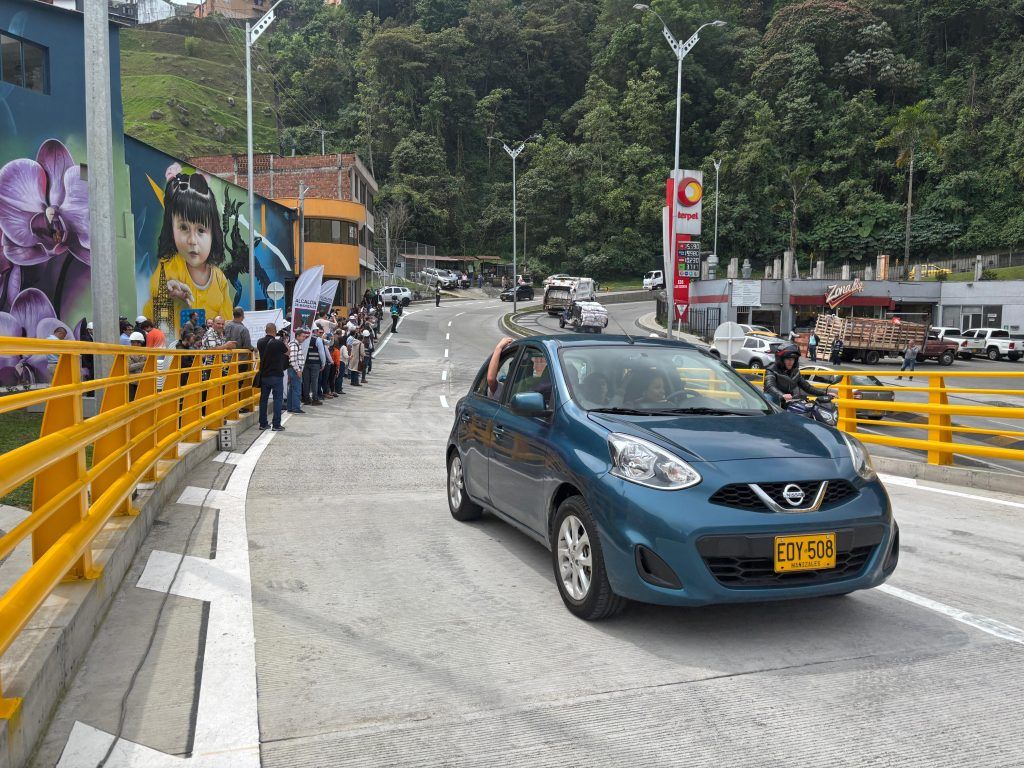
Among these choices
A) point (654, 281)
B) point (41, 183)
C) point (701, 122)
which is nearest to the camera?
point (41, 183)

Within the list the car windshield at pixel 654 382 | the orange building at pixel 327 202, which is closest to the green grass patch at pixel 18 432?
the car windshield at pixel 654 382

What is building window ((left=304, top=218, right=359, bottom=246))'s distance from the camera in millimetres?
52656

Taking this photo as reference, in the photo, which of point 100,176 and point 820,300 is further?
point 820,300

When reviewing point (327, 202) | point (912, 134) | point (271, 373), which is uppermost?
point (912, 134)

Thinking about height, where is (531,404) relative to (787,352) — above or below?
below

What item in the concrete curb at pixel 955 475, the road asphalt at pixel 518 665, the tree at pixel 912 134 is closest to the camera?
the road asphalt at pixel 518 665

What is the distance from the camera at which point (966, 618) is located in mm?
4645

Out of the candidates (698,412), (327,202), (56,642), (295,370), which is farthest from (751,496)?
(327,202)

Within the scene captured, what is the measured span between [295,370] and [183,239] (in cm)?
1527

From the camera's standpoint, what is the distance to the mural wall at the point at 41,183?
711 inches

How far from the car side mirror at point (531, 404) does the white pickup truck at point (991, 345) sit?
46.0 metres

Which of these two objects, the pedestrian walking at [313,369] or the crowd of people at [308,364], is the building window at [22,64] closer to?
the crowd of people at [308,364]

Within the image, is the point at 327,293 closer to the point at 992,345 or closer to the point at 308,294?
the point at 308,294

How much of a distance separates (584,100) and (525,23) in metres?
20.9
